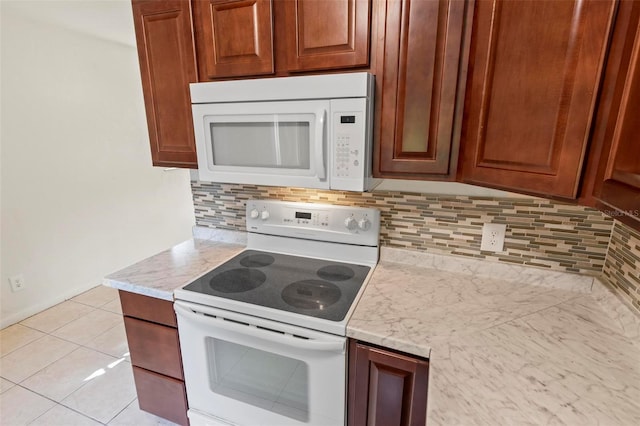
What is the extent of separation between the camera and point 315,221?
4.98ft

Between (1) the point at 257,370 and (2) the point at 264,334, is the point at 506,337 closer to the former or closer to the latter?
(2) the point at 264,334

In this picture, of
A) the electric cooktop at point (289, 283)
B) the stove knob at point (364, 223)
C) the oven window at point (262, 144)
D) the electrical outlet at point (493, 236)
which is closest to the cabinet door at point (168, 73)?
the oven window at point (262, 144)

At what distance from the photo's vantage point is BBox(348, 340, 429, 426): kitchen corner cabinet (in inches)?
38.4

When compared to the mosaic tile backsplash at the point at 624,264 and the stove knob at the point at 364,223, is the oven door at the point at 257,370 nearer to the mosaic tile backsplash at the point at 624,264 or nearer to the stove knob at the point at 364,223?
the stove knob at the point at 364,223

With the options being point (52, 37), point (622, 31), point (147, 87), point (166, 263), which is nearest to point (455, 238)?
point (622, 31)

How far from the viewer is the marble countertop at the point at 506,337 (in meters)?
0.72

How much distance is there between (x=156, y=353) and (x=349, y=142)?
1269 mm

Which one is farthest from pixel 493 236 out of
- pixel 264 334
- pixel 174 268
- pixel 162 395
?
pixel 162 395

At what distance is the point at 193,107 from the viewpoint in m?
1.29

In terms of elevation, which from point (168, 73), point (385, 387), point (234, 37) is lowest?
point (385, 387)

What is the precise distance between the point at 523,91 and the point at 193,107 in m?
1.17

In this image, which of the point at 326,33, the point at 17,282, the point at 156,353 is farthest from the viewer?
the point at 17,282

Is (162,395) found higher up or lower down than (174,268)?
lower down

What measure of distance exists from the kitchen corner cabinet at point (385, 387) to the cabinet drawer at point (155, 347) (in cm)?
A: 79
